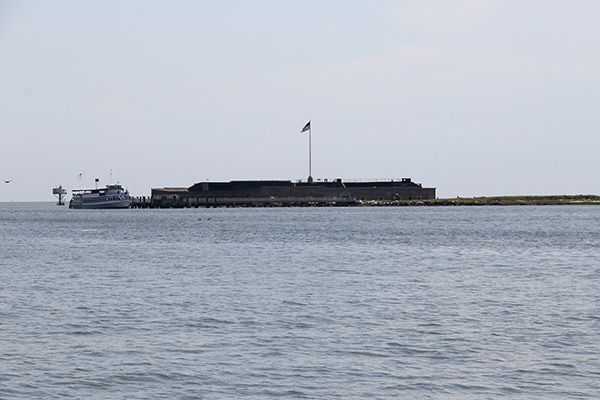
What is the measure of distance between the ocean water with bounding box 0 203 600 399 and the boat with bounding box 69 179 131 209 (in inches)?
4974

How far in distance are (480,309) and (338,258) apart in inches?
803

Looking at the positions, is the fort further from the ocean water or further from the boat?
the ocean water

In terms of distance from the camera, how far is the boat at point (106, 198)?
165 m

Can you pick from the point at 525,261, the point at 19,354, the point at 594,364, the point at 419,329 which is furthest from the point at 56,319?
the point at 525,261

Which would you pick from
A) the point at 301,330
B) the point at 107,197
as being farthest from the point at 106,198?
the point at 301,330

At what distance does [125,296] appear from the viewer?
2728 centimetres

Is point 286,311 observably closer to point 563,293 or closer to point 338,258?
point 563,293

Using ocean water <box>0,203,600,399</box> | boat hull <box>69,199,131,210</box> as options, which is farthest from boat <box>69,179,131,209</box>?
ocean water <box>0,203,600,399</box>

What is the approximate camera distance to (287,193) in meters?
170

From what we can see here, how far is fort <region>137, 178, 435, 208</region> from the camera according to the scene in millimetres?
170250

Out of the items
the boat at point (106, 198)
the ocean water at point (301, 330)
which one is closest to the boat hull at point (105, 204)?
the boat at point (106, 198)

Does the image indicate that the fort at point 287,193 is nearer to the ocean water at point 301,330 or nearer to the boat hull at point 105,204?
the boat hull at point 105,204

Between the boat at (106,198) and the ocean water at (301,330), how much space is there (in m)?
126

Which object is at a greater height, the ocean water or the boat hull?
the boat hull
